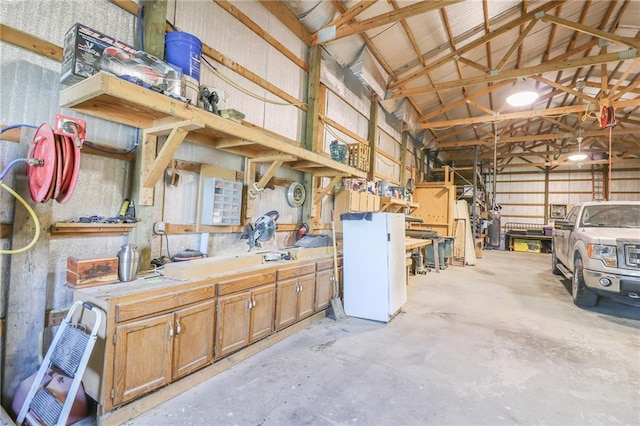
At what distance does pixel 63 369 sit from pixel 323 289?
259 centimetres

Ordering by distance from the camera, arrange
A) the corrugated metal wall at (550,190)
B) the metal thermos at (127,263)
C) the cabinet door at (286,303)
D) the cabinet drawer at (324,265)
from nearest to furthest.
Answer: the metal thermos at (127,263)
the cabinet door at (286,303)
the cabinet drawer at (324,265)
the corrugated metal wall at (550,190)

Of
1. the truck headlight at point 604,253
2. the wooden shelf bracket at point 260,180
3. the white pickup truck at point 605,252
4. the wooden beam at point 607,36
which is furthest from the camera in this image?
the wooden beam at point 607,36

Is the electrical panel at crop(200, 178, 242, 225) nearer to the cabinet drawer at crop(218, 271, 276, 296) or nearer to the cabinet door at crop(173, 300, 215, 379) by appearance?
the cabinet drawer at crop(218, 271, 276, 296)

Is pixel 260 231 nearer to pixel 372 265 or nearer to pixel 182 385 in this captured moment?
pixel 372 265

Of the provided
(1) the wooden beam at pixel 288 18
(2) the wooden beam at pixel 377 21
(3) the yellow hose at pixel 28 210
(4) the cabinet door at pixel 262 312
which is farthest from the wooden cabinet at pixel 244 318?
(2) the wooden beam at pixel 377 21

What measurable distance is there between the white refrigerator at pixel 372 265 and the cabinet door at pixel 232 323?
162 cm

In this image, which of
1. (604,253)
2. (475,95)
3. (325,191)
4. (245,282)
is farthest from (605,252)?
(475,95)

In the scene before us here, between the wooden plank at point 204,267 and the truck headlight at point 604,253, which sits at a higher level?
the truck headlight at point 604,253

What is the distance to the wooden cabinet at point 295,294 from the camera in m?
3.17

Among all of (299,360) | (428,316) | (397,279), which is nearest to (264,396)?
(299,360)

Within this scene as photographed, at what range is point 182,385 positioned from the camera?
2246 mm

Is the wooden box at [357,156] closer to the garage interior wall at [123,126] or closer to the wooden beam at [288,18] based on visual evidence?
the garage interior wall at [123,126]

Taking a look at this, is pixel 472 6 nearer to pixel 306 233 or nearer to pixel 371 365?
pixel 306 233

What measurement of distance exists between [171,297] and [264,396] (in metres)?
0.95
